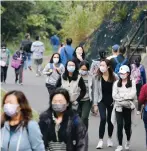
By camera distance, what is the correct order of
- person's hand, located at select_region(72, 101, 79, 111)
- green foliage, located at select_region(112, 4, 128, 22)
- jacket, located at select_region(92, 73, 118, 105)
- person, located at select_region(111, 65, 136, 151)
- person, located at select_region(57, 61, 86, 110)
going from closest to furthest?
person, located at select_region(57, 61, 86, 110), person's hand, located at select_region(72, 101, 79, 111), person, located at select_region(111, 65, 136, 151), jacket, located at select_region(92, 73, 118, 105), green foliage, located at select_region(112, 4, 128, 22)

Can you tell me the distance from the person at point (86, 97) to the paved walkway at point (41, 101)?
0.69 metres

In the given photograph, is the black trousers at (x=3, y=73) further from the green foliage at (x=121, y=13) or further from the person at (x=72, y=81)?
the person at (x=72, y=81)

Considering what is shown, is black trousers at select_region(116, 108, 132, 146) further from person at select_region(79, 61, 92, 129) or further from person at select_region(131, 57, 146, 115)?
person at select_region(131, 57, 146, 115)

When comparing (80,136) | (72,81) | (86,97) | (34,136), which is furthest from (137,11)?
(34,136)

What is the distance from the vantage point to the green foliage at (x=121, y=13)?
24438 mm

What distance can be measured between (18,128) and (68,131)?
0.97m

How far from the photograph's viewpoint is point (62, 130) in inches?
290

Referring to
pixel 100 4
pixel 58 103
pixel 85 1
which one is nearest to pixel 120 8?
pixel 100 4

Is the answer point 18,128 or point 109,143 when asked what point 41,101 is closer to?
point 109,143

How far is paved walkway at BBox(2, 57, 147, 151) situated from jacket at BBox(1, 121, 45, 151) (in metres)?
5.37

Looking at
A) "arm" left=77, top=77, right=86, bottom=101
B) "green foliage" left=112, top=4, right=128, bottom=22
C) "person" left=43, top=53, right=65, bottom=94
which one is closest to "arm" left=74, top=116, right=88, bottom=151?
"arm" left=77, top=77, right=86, bottom=101

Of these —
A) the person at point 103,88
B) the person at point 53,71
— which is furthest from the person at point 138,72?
the person at point 103,88

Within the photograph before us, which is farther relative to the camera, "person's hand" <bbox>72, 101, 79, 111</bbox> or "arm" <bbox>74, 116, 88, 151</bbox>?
"person's hand" <bbox>72, 101, 79, 111</bbox>

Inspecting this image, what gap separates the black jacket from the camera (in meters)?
7.38
